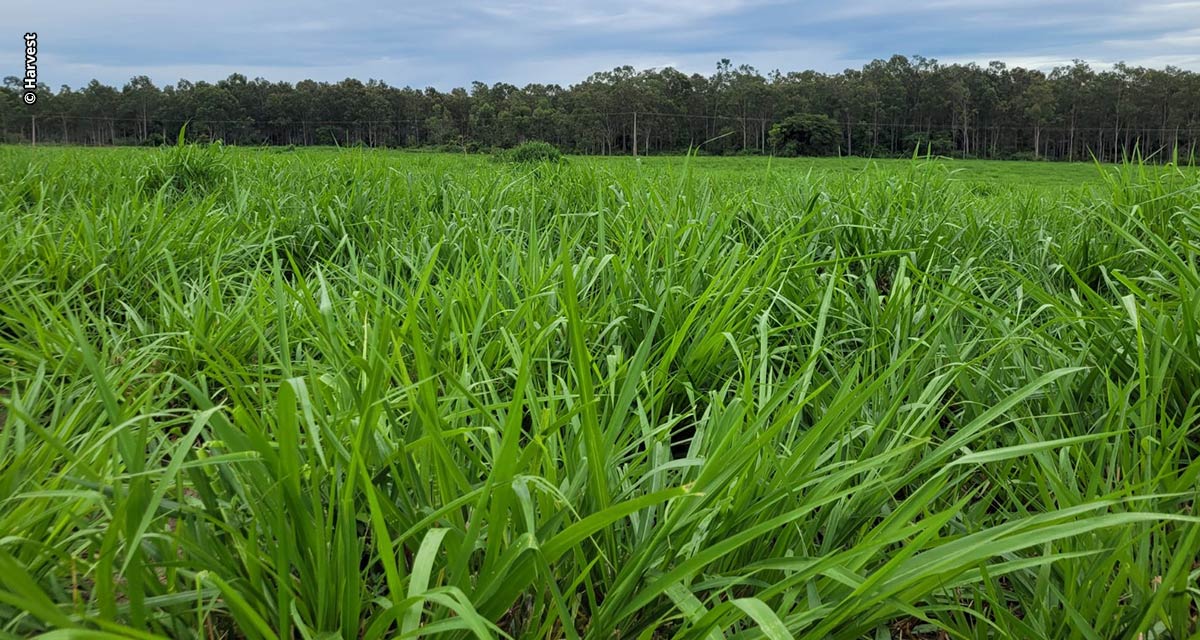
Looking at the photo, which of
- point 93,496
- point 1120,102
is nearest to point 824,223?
point 93,496

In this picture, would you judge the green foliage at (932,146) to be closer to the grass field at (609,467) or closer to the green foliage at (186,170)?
the grass field at (609,467)

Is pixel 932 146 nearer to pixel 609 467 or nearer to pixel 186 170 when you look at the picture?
pixel 609 467

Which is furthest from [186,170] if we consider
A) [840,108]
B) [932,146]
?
[840,108]

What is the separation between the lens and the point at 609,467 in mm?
1078

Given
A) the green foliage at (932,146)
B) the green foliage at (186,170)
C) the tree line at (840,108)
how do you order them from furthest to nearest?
the tree line at (840,108) < the green foliage at (186,170) < the green foliage at (932,146)

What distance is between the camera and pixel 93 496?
0.82 meters

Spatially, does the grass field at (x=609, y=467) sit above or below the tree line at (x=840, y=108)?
below

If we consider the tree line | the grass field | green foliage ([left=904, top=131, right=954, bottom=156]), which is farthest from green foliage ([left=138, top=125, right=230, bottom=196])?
the tree line

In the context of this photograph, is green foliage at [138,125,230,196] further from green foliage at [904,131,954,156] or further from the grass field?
green foliage at [904,131,954,156]

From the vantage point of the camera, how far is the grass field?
2.79 feet

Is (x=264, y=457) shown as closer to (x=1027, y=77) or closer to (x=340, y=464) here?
(x=340, y=464)

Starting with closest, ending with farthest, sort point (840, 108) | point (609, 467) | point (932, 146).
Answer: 1. point (609, 467)
2. point (932, 146)
3. point (840, 108)

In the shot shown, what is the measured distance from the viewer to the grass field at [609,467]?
85 cm

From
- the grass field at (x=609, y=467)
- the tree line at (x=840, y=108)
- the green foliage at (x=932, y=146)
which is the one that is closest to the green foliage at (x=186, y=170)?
the grass field at (x=609, y=467)
